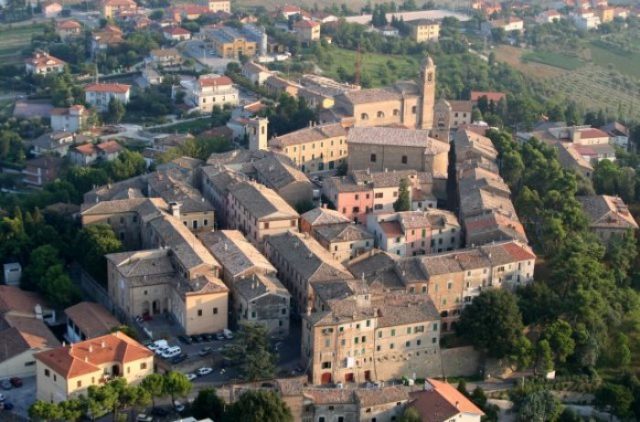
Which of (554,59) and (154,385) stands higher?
(154,385)

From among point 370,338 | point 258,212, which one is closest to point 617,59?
point 258,212

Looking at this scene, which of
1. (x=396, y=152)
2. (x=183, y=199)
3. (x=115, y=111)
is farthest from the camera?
(x=115, y=111)

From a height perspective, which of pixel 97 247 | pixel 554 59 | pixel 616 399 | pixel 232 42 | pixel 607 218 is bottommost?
pixel 554 59

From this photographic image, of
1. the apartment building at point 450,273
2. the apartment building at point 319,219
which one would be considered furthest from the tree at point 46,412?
the apartment building at point 319,219

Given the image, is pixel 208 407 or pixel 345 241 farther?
pixel 345 241

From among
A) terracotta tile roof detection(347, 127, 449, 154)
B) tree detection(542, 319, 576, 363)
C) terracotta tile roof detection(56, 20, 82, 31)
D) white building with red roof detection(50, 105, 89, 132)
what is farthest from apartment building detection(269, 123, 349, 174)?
terracotta tile roof detection(56, 20, 82, 31)

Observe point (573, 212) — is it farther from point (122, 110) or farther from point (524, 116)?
point (122, 110)

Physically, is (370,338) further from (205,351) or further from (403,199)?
(403,199)

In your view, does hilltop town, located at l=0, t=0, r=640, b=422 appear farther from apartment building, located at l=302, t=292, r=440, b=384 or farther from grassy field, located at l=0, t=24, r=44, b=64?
grassy field, located at l=0, t=24, r=44, b=64
